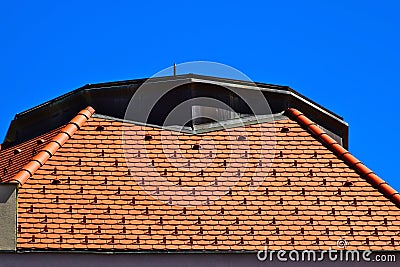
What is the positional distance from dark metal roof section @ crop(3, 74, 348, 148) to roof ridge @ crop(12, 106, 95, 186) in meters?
0.57

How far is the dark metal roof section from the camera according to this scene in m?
52.0

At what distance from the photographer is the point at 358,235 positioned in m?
46.4

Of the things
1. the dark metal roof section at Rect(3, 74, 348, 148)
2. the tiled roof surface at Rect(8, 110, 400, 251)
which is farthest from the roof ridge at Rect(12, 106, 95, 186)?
the dark metal roof section at Rect(3, 74, 348, 148)

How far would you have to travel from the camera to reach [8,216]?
4534cm

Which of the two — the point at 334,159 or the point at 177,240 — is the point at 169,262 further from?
the point at 334,159

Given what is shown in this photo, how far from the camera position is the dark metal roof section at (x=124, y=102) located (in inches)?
2046

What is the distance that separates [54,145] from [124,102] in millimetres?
3459

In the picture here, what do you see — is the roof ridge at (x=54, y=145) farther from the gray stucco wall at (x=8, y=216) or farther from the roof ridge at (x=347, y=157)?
the roof ridge at (x=347, y=157)

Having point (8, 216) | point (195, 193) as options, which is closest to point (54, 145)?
point (8, 216)
